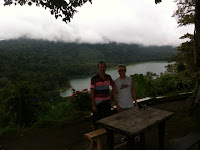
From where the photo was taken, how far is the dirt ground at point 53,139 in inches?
156

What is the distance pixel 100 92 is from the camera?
3.34 meters

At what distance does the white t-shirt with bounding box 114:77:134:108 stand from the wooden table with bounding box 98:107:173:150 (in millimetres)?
188

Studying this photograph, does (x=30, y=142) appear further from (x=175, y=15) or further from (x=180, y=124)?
(x=175, y=15)

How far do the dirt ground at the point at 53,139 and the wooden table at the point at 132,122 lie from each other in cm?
117

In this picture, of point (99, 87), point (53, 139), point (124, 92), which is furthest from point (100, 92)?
point (53, 139)

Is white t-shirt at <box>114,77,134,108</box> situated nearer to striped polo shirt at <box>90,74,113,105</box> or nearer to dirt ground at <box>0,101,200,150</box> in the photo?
striped polo shirt at <box>90,74,113,105</box>

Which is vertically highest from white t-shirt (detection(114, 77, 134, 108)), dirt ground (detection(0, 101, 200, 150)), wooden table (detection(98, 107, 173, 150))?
white t-shirt (detection(114, 77, 134, 108))

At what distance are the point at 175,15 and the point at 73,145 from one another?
34.4 ft

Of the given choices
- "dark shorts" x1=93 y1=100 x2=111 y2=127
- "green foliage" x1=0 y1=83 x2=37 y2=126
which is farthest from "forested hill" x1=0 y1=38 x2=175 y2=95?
"dark shorts" x1=93 y1=100 x2=111 y2=127

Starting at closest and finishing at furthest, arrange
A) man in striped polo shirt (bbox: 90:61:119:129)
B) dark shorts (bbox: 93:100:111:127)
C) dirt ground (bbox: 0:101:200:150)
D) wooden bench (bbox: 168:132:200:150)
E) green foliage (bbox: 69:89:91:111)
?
wooden bench (bbox: 168:132:200:150) → man in striped polo shirt (bbox: 90:61:119:129) → dark shorts (bbox: 93:100:111:127) → dirt ground (bbox: 0:101:200:150) → green foliage (bbox: 69:89:91:111)

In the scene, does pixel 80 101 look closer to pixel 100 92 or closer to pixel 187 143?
pixel 100 92

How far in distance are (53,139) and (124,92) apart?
7.41ft

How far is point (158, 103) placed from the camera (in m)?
6.92

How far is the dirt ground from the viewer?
13.0 feet
